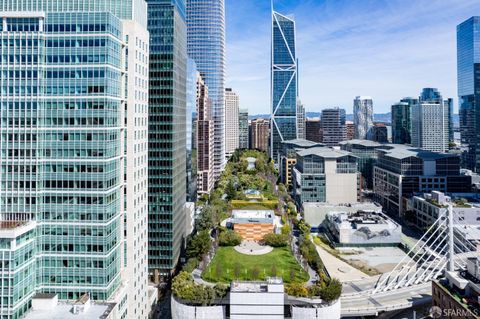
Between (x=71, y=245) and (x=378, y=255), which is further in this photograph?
(x=378, y=255)

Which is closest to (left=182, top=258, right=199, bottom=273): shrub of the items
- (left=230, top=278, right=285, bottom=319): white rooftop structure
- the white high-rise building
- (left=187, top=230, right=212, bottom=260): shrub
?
(left=187, top=230, right=212, bottom=260): shrub

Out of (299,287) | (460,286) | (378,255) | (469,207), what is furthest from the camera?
(469,207)

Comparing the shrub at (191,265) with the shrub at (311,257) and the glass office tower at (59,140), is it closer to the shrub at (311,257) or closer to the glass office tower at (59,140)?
the shrub at (311,257)

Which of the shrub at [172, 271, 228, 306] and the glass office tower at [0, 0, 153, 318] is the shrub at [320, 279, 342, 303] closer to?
the shrub at [172, 271, 228, 306]

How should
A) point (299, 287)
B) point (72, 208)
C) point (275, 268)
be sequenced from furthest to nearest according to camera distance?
point (275, 268)
point (299, 287)
point (72, 208)

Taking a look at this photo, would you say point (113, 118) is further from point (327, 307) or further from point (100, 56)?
point (327, 307)

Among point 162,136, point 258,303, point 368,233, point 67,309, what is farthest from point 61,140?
point 368,233

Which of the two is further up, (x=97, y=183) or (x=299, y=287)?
(x=97, y=183)

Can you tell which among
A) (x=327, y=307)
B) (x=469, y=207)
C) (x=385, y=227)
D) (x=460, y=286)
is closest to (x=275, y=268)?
(x=327, y=307)
